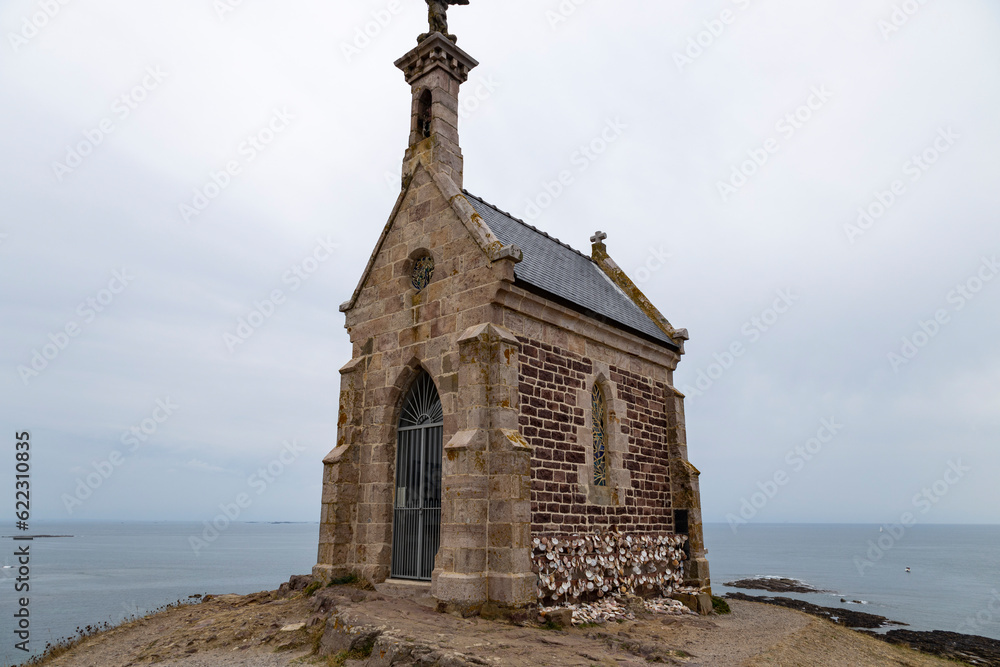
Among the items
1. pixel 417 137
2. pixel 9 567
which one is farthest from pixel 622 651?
pixel 9 567

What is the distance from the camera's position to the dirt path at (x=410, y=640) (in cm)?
796

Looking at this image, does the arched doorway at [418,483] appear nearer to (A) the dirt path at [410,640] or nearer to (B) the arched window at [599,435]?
(A) the dirt path at [410,640]

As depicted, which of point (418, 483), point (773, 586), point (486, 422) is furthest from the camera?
point (773, 586)

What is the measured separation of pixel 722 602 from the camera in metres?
15.2

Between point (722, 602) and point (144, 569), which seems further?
point (144, 569)

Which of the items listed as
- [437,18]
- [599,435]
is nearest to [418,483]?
[599,435]

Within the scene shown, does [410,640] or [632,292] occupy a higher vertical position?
[632,292]

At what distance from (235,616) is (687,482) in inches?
411

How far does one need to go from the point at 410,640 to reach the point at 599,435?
674 centimetres

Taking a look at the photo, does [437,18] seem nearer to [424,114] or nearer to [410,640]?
[424,114]

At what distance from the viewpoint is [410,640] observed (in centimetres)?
784

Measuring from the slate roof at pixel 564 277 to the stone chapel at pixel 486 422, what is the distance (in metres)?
0.10

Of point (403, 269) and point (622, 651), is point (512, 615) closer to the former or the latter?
point (622, 651)

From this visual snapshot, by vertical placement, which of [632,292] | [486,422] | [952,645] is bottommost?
[952,645]
